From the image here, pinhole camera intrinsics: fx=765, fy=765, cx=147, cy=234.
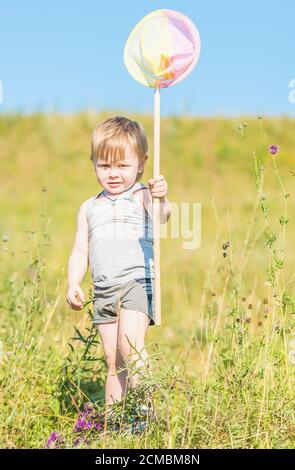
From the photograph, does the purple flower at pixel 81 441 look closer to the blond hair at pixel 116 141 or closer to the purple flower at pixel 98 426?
the purple flower at pixel 98 426

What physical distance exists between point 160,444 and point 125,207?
3.65 feet

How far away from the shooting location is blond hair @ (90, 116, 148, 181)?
3.56 m

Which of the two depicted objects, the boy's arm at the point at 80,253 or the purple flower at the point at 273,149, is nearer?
the purple flower at the point at 273,149

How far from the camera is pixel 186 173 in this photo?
575 inches

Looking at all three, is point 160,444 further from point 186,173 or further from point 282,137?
point 282,137

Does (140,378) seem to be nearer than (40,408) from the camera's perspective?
Yes

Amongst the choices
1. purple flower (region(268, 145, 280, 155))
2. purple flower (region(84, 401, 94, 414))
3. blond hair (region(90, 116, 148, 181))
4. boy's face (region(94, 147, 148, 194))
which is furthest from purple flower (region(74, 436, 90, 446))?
purple flower (region(268, 145, 280, 155))

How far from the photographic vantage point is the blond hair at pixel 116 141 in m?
3.56

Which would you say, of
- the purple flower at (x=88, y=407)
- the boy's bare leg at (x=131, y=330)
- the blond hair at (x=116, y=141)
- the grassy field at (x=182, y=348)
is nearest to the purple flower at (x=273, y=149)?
the grassy field at (x=182, y=348)

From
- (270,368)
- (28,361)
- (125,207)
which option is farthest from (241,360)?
(28,361)

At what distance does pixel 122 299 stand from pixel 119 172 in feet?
1.95

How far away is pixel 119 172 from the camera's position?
141 inches

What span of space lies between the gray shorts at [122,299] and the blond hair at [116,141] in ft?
1.93

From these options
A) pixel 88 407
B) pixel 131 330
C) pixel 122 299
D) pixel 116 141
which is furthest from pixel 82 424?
pixel 116 141
